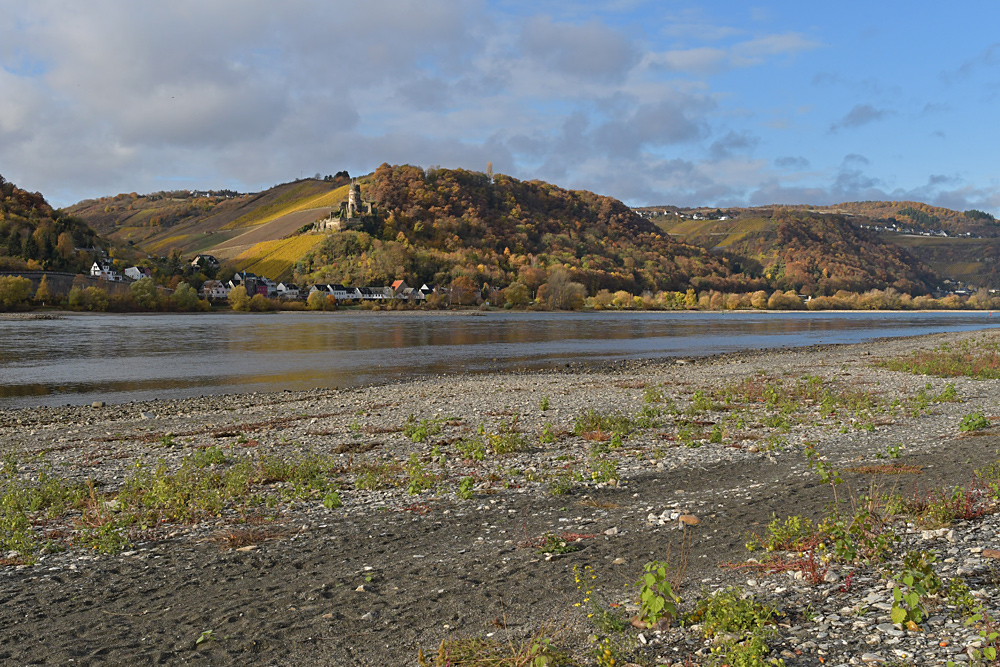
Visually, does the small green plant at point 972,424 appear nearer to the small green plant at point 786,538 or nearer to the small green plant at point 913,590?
the small green plant at point 786,538

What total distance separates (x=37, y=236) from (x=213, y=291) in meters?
35.8

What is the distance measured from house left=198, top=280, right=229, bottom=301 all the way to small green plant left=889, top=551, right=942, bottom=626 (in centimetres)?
15296

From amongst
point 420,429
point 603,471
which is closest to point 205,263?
point 420,429

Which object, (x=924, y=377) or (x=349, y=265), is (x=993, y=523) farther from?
(x=349, y=265)

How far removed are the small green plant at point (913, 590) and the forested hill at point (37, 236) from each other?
149333 mm

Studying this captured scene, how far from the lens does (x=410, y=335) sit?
71750 millimetres

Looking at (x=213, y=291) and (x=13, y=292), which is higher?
(x=213, y=291)

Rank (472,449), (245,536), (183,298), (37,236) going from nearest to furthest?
(245,536) < (472,449) < (183,298) < (37,236)

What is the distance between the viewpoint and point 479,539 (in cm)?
866

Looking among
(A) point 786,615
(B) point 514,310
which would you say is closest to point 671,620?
(A) point 786,615

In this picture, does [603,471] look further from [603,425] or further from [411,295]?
[411,295]

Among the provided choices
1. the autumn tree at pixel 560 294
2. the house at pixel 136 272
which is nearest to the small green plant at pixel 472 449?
the autumn tree at pixel 560 294

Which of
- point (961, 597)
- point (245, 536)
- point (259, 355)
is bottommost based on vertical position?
point (259, 355)

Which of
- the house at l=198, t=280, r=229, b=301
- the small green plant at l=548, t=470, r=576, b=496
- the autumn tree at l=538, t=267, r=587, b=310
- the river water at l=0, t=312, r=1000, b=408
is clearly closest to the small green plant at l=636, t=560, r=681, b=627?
the small green plant at l=548, t=470, r=576, b=496
